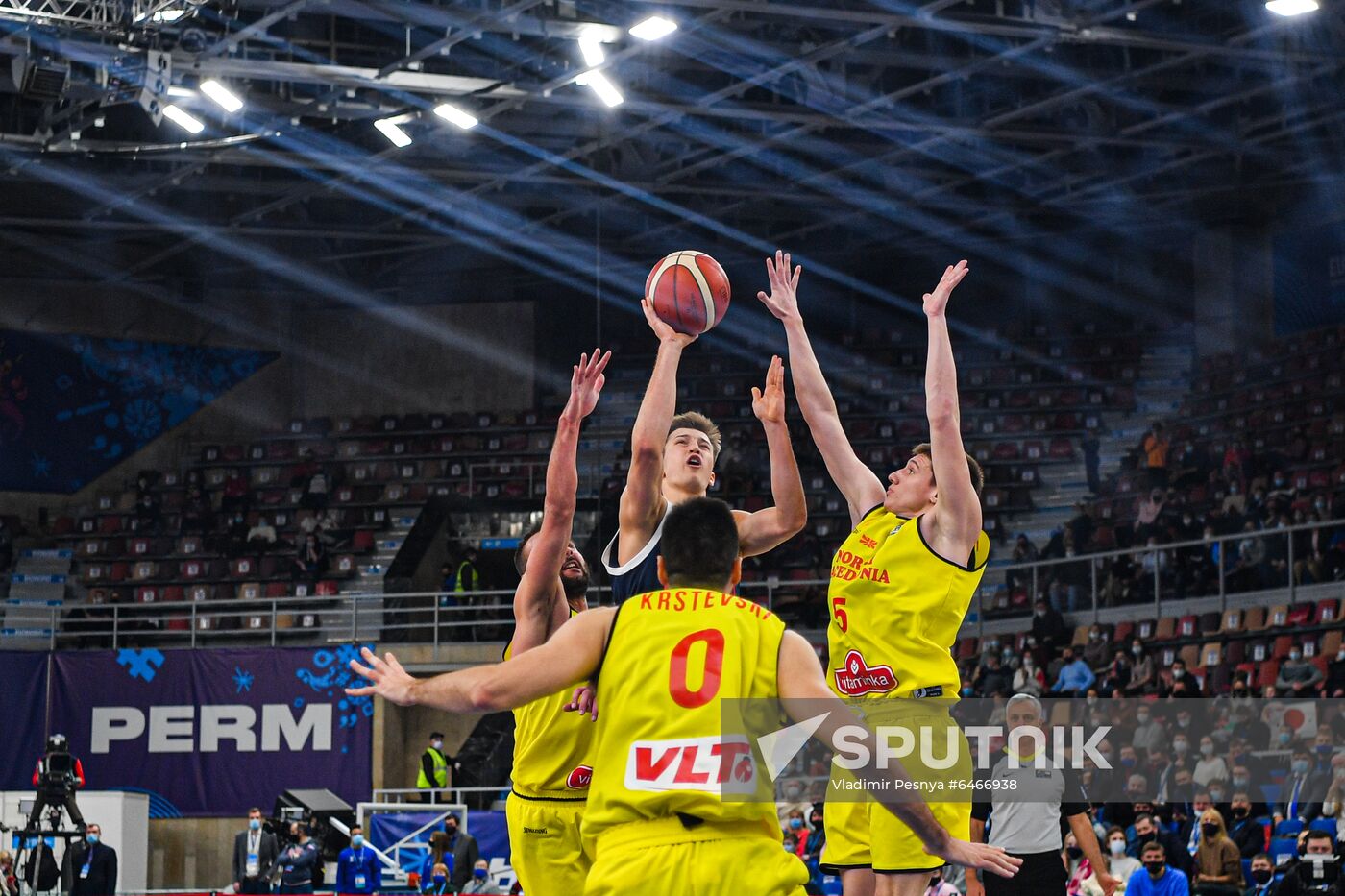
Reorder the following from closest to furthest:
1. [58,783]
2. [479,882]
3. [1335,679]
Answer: [1335,679]
[479,882]
[58,783]

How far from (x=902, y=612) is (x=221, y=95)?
18.6 m

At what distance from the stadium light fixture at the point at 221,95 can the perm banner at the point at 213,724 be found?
8.10 metres

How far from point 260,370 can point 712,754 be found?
31721 millimetres

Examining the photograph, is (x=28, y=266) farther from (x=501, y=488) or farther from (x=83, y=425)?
(x=501, y=488)

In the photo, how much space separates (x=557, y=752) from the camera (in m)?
6.94

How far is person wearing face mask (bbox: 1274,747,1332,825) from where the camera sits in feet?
48.0

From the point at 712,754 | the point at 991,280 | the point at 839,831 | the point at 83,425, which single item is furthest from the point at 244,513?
the point at 712,754

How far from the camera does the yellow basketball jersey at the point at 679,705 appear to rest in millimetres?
4949

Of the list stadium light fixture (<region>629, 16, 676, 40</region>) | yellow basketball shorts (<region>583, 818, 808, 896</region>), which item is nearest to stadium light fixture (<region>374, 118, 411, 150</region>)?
stadium light fixture (<region>629, 16, 676, 40</region>)

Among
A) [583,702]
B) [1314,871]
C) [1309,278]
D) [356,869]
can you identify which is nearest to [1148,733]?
[1314,871]

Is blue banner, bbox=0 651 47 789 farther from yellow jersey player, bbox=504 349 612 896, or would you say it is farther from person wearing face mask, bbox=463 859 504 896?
yellow jersey player, bbox=504 349 612 896

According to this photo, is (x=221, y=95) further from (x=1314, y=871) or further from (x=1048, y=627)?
(x=1314, y=871)

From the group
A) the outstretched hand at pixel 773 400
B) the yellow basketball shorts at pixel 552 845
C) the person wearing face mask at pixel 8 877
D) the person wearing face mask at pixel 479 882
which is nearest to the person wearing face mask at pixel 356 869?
the person wearing face mask at pixel 479 882

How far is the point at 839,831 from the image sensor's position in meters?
7.20
